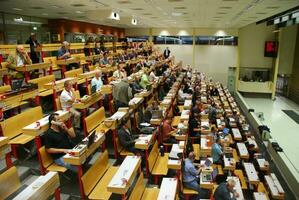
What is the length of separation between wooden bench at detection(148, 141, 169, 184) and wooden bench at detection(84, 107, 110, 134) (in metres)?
1.17

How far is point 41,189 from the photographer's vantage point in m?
3.49

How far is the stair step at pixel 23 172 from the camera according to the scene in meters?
4.58

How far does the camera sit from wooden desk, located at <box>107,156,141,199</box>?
395 centimetres

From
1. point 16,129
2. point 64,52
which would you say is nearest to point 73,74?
point 64,52

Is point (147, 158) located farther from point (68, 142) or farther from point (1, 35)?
point (1, 35)

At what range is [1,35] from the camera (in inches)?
444

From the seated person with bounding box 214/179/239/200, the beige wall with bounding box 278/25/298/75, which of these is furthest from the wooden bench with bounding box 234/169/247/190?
the beige wall with bounding box 278/25/298/75

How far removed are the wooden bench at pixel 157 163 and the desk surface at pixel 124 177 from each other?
975 mm

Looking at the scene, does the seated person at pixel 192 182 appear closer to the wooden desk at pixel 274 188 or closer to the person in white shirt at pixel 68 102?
the wooden desk at pixel 274 188

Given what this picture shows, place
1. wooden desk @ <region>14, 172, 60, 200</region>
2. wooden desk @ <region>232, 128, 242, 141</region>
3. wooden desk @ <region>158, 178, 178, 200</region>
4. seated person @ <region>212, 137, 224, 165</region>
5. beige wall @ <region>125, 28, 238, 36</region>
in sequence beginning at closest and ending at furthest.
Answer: wooden desk @ <region>14, 172, 60, 200</region> → wooden desk @ <region>158, 178, 178, 200</region> → seated person @ <region>212, 137, 224, 165</region> → wooden desk @ <region>232, 128, 242, 141</region> → beige wall @ <region>125, 28, 238, 36</region>

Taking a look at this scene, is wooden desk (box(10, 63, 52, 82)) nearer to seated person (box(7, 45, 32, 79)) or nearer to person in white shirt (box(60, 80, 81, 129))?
seated person (box(7, 45, 32, 79))

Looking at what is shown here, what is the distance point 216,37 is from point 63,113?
55.6ft

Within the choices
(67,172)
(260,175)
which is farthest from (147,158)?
(260,175)

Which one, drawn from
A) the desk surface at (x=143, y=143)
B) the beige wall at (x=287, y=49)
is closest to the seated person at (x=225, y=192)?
the desk surface at (x=143, y=143)
